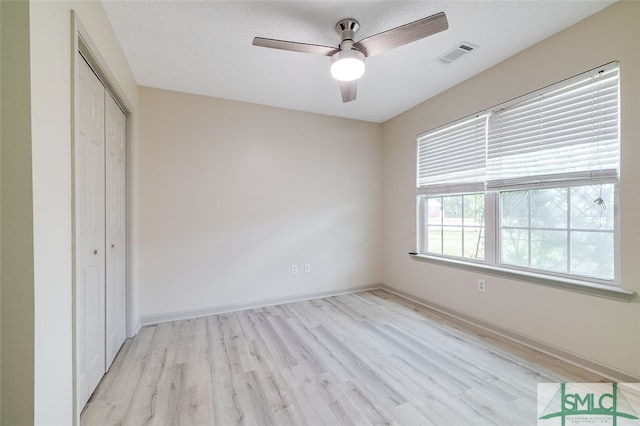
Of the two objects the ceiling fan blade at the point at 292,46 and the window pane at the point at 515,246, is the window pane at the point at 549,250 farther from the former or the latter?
the ceiling fan blade at the point at 292,46

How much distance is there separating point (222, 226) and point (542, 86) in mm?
3396

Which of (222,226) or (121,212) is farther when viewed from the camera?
(222,226)

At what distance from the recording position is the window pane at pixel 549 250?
6.85 ft

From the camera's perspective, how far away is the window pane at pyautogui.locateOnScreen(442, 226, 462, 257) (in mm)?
2944

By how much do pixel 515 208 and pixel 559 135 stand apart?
68cm

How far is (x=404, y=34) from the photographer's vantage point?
162 centimetres

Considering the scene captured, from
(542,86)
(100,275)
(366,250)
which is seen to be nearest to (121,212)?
(100,275)

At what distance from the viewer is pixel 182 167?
290cm

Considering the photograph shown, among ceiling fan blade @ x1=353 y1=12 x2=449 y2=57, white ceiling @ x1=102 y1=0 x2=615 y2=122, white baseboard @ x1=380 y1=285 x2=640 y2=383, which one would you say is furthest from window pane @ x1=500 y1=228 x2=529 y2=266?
ceiling fan blade @ x1=353 y1=12 x2=449 y2=57

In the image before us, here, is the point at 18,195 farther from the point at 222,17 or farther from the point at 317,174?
the point at 317,174

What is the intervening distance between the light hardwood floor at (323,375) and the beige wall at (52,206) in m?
0.62

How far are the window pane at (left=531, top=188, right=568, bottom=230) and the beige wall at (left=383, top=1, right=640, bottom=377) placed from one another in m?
0.35

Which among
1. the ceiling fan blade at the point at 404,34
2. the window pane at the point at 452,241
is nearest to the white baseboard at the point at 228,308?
the window pane at the point at 452,241

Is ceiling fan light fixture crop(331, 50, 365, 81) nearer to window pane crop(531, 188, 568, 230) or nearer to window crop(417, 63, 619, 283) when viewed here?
window crop(417, 63, 619, 283)
